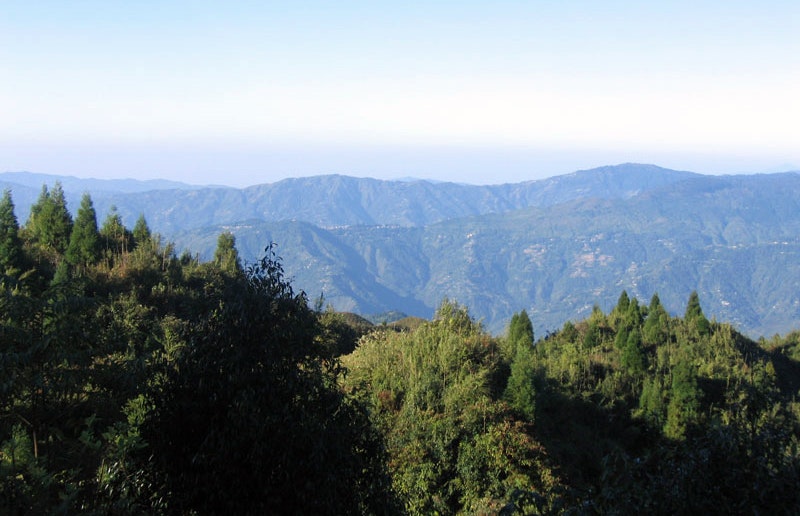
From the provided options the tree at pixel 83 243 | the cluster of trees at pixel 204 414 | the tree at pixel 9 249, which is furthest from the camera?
the tree at pixel 83 243

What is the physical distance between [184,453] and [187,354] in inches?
57.0

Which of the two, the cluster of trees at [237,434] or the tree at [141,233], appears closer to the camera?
the cluster of trees at [237,434]

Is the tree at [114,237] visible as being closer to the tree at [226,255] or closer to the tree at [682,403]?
the tree at [226,255]

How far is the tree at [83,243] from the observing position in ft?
118

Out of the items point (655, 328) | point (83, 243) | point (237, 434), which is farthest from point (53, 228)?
point (655, 328)

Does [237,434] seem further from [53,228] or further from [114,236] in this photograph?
[114,236]

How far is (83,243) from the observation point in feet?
118

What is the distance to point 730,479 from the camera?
641 centimetres

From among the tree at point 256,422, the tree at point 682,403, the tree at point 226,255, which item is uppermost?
the tree at point 256,422

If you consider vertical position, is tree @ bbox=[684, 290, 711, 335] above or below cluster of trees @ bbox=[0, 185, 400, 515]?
below

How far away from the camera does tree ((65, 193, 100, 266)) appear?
3591 centimetres

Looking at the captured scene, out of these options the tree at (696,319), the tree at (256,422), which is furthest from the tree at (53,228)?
the tree at (696,319)

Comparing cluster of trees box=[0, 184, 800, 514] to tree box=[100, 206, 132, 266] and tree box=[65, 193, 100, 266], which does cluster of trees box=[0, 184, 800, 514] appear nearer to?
tree box=[65, 193, 100, 266]

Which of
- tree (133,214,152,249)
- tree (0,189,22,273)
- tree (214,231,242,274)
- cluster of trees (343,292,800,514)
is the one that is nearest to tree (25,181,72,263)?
tree (133,214,152,249)
